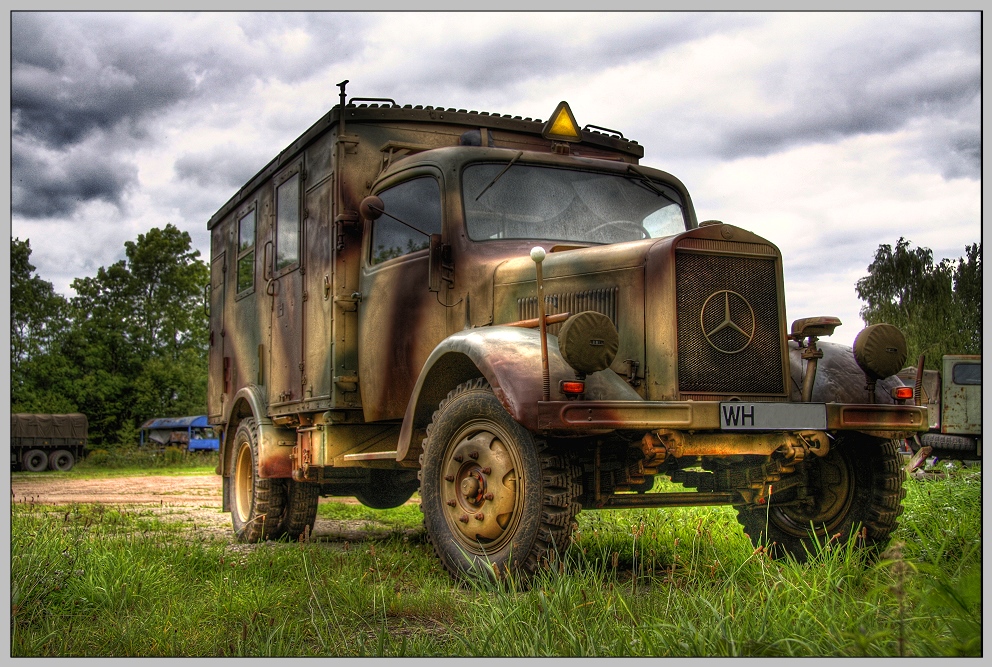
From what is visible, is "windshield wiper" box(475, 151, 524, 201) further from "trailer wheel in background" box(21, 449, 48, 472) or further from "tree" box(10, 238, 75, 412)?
"trailer wheel in background" box(21, 449, 48, 472)

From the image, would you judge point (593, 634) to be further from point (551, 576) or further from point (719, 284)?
point (719, 284)

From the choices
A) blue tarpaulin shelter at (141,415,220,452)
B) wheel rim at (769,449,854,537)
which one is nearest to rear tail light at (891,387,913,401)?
wheel rim at (769,449,854,537)

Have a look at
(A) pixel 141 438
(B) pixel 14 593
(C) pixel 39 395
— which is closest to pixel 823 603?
(B) pixel 14 593

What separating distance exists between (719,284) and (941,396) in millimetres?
10706

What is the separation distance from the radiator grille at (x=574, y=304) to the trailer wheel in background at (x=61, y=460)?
26.8 metres

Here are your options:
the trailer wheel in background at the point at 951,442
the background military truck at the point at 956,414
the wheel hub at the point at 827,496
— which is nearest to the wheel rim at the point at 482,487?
the wheel hub at the point at 827,496

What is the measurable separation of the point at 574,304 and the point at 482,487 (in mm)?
1179

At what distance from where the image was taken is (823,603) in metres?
3.67

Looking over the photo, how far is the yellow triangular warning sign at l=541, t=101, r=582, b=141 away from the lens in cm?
671

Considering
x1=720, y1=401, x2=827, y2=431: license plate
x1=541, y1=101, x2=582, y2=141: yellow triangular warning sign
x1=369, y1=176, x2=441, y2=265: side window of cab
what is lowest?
x1=720, y1=401, x2=827, y2=431: license plate

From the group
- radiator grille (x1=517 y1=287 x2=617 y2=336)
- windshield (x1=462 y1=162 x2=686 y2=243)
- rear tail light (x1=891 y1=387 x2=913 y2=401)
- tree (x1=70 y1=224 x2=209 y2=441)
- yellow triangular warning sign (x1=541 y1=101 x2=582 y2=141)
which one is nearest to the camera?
radiator grille (x1=517 y1=287 x2=617 y2=336)

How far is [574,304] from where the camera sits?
5.58m

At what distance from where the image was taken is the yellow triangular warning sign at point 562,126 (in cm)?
671

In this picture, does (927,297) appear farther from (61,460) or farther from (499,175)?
(61,460)
